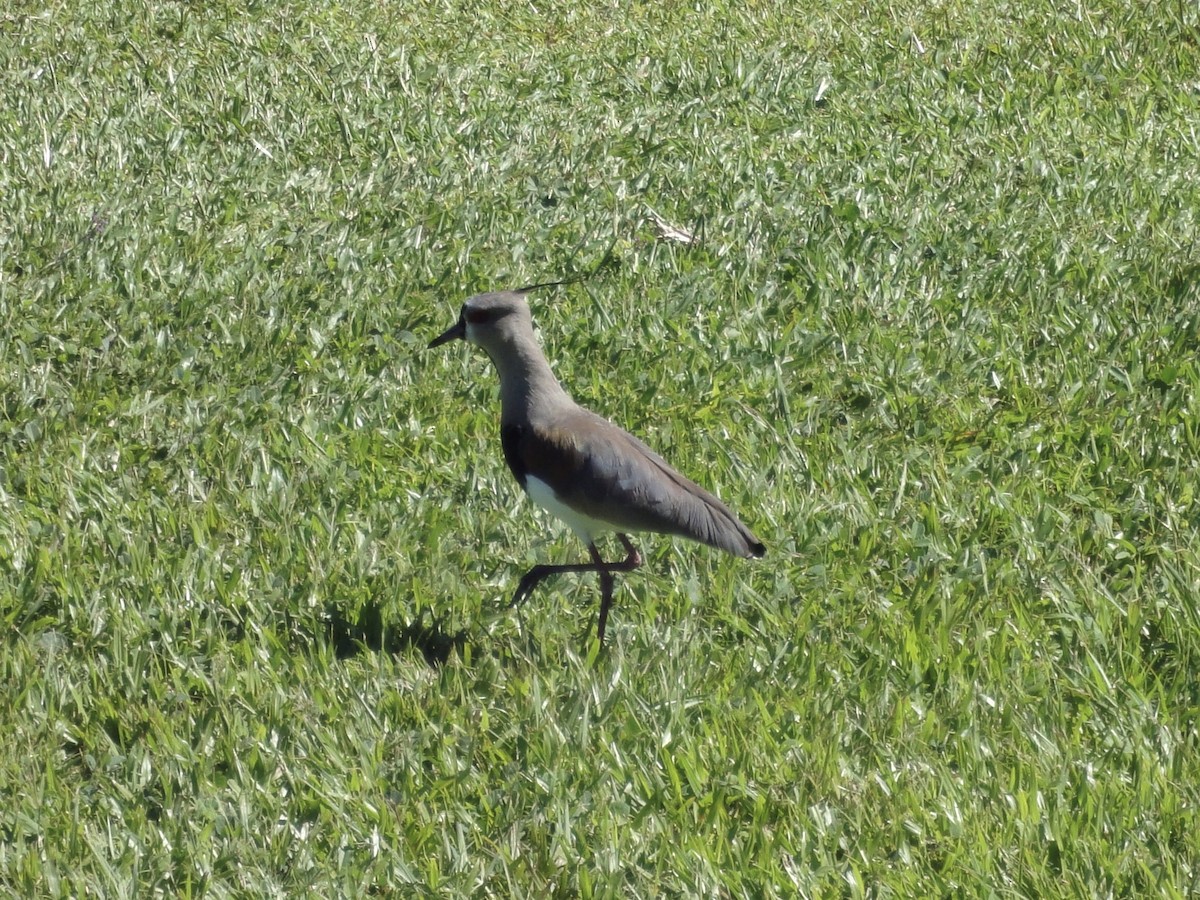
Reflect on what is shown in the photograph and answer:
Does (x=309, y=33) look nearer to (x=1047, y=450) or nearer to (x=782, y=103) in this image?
(x=782, y=103)

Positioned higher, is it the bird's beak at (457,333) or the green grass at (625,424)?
the bird's beak at (457,333)

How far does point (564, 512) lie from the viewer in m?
4.74

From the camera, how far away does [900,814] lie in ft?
12.7

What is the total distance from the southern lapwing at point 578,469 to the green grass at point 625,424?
0.32 m

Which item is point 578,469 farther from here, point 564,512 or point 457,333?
point 457,333

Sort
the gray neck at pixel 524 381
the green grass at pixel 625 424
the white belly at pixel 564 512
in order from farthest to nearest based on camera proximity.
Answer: the gray neck at pixel 524 381
the white belly at pixel 564 512
the green grass at pixel 625 424

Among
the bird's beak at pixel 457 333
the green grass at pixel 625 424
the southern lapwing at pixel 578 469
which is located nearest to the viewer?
the green grass at pixel 625 424

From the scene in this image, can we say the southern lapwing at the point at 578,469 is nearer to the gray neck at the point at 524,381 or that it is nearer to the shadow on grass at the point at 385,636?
the gray neck at the point at 524,381

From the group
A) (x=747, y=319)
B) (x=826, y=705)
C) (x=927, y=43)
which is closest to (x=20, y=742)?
(x=826, y=705)

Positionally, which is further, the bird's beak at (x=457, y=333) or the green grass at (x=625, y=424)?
the bird's beak at (x=457, y=333)

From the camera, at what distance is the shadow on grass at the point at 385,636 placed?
4.66m

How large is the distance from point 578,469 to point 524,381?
0.46m

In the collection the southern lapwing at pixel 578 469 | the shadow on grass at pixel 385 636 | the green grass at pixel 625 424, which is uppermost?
the southern lapwing at pixel 578 469

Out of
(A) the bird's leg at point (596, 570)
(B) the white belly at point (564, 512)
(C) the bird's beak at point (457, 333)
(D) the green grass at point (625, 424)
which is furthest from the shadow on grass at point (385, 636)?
(C) the bird's beak at point (457, 333)
